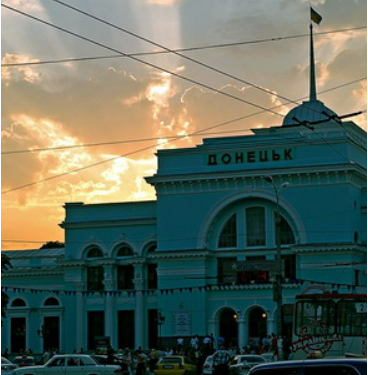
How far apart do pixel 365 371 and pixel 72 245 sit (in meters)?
57.6

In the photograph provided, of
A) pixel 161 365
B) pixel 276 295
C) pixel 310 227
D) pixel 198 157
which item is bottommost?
pixel 161 365

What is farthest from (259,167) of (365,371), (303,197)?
(365,371)

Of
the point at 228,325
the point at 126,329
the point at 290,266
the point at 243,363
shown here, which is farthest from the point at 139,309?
the point at 243,363

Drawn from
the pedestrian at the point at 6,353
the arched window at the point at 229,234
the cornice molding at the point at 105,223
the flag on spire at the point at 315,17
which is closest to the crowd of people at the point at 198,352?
the arched window at the point at 229,234

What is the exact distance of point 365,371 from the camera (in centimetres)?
1116

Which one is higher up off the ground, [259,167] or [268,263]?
[259,167]

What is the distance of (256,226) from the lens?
203 feet

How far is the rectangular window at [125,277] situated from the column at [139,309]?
81 cm

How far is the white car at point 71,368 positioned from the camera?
34969mm

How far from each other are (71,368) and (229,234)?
28366mm

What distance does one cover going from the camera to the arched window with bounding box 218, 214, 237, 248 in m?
62.4

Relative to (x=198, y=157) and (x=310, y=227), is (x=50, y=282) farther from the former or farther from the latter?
(x=310, y=227)

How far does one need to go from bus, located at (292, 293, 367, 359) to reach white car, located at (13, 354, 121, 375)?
6.25 meters

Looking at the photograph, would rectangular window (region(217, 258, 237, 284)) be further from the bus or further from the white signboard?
the bus
